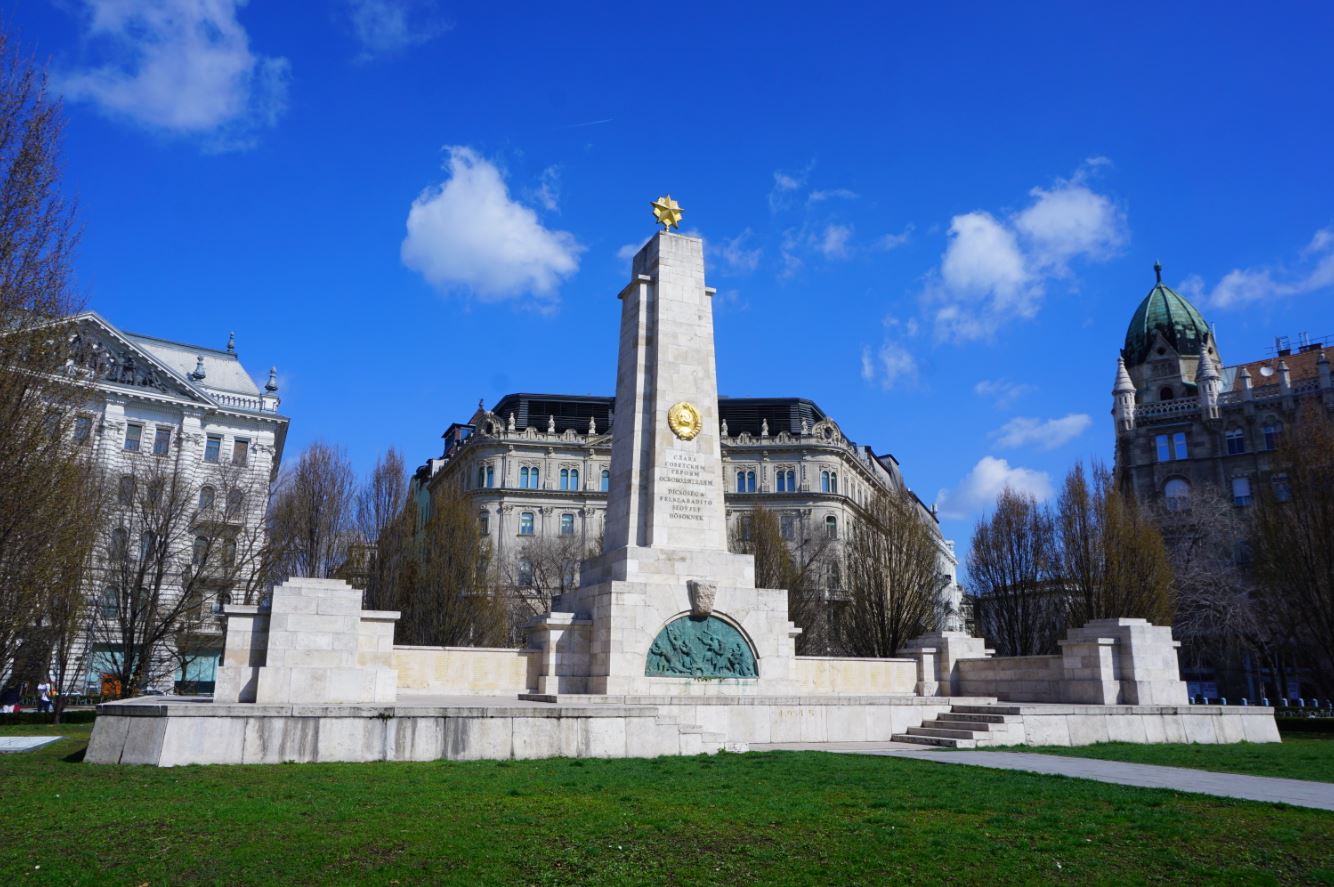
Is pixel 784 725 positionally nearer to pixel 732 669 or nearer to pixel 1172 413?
pixel 732 669

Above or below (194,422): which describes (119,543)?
below

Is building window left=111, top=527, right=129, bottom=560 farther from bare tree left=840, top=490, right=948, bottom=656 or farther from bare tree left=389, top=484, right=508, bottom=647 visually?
→ bare tree left=840, top=490, right=948, bottom=656

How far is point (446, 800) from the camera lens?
A: 1127 cm

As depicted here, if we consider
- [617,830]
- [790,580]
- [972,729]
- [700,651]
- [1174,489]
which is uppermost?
[1174,489]

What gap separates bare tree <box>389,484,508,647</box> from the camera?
41469 mm

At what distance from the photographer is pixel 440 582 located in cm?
4216

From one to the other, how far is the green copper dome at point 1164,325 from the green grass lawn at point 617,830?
77.7m

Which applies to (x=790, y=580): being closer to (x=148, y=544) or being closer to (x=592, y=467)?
(x=148, y=544)

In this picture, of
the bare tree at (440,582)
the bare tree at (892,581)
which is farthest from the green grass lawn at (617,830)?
the bare tree at (892,581)

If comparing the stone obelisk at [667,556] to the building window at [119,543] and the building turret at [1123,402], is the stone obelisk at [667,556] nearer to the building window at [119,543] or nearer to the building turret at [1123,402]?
the building window at [119,543]

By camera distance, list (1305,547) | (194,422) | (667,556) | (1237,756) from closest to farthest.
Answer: (1237,756)
(667,556)
(1305,547)
(194,422)

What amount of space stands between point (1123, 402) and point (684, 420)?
63696mm

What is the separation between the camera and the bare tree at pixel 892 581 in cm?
4141

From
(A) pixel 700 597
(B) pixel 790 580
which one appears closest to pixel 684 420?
(A) pixel 700 597
